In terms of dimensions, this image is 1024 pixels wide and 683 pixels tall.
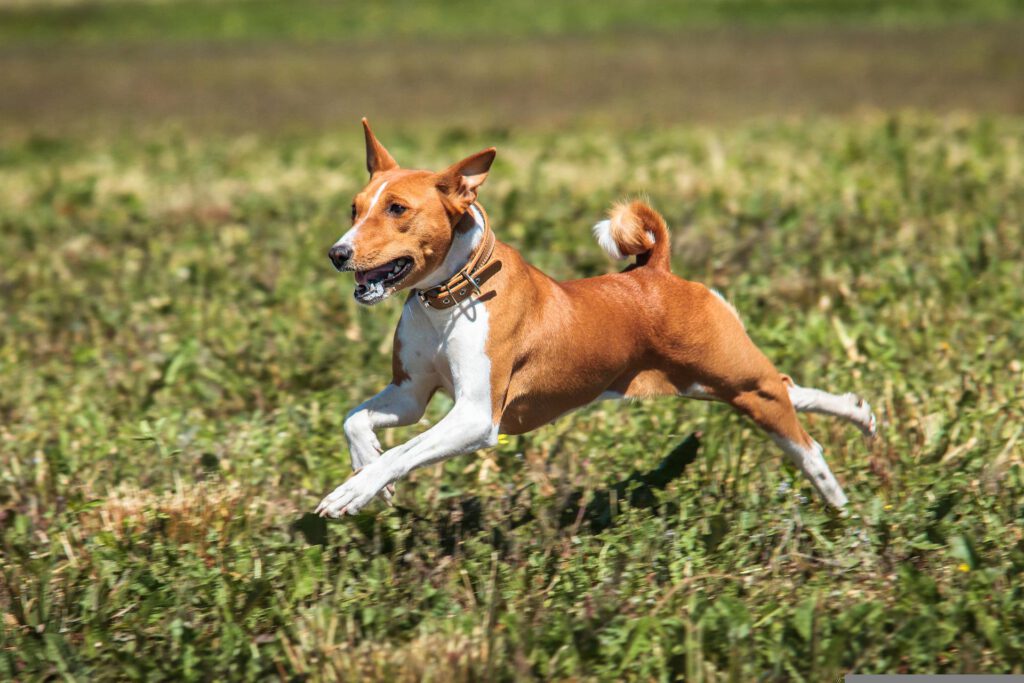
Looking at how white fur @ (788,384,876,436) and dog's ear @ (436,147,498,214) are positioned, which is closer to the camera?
dog's ear @ (436,147,498,214)

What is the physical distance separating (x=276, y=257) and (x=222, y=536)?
441cm

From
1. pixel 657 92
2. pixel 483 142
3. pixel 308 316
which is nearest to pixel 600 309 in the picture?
pixel 308 316

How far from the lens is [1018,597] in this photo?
465 cm

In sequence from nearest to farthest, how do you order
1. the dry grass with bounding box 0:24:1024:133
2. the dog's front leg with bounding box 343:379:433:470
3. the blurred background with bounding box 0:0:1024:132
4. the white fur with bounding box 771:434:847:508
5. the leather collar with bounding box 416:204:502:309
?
the leather collar with bounding box 416:204:502:309 < the dog's front leg with bounding box 343:379:433:470 < the white fur with bounding box 771:434:847:508 < the dry grass with bounding box 0:24:1024:133 < the blurred background with bounding box 0:0:1024:132

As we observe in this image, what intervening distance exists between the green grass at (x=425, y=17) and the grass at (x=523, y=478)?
2244 centimetres

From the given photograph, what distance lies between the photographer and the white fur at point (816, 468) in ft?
18.5

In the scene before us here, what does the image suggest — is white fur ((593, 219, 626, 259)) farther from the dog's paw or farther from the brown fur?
the dog's paw

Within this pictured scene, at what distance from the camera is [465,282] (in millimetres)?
4988

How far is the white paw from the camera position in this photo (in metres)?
4.85

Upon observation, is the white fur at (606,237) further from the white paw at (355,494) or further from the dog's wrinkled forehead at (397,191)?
the white paw at (355,494)

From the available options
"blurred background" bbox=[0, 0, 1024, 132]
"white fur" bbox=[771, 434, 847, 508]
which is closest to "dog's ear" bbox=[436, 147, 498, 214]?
"white fur" bbox=[771, 434, 847, 508]

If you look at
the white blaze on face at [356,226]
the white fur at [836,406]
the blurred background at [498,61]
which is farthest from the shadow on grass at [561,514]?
the blurred background at [498,61]

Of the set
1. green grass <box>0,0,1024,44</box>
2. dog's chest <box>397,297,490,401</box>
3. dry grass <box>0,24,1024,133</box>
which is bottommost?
dog's chest <box>397,297,490,401</box>

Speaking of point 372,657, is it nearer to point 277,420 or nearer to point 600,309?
point 600,309
